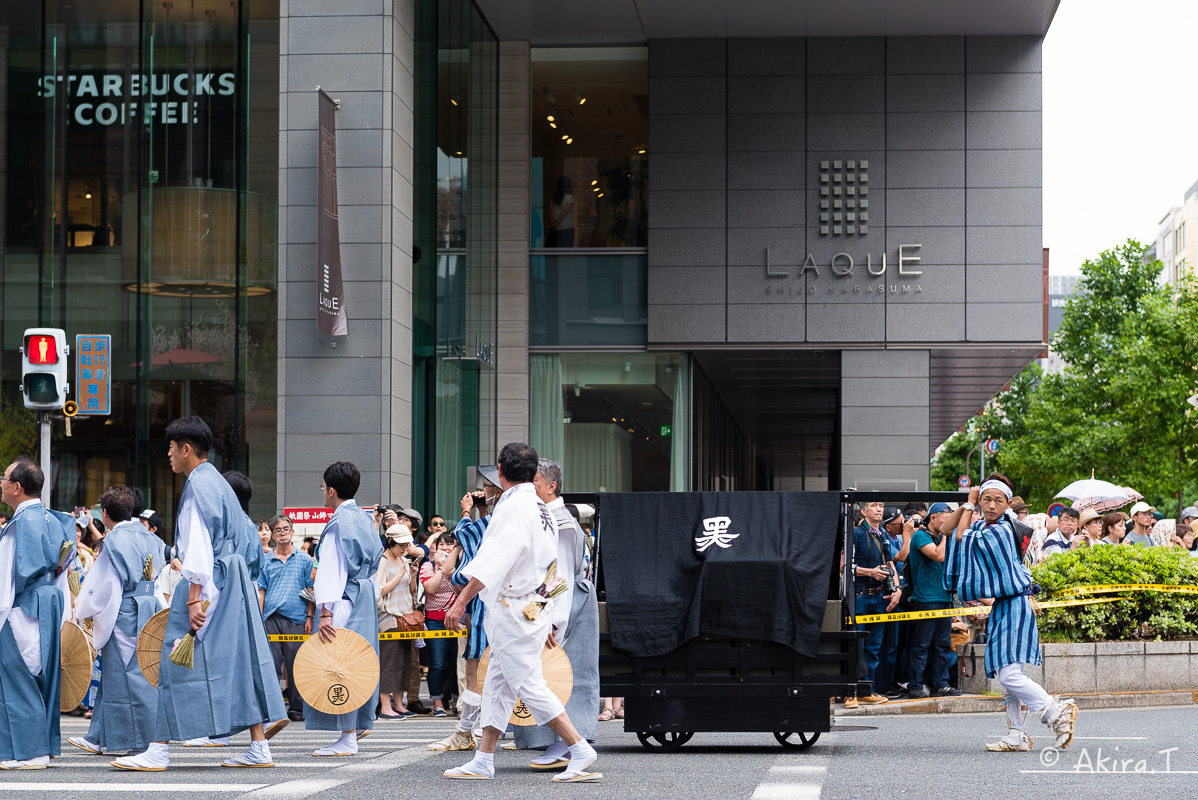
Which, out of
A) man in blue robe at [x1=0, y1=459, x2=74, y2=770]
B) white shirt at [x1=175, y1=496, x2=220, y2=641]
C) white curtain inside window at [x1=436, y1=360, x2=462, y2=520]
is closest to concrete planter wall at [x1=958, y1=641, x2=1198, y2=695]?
white shirt at [x1=175, y1=496, x2=220, y2=641]

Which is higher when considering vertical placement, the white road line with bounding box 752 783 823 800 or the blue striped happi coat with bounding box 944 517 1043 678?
the blue striped happi coat with bounding box 944 517 1043 678

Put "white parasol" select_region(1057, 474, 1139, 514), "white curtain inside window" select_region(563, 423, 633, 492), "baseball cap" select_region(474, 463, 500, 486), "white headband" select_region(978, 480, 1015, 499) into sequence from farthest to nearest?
"white curtain inside window" select_region(563, 423, 633, 492) < "white parasol" select_region(1057, 474, 1139, 514) < "baseball cap" select_region(474, 463, 500, 486) < "white headband" select_region(978, 480, 1015, 499)

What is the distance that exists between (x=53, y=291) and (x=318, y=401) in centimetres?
474

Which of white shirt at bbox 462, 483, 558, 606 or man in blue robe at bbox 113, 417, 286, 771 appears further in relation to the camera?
man in blue robe at bbox 113, 417, 286, 771

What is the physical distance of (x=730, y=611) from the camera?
9.75 meters

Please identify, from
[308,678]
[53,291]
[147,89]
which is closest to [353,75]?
[147,89]

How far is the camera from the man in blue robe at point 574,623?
9.26 m

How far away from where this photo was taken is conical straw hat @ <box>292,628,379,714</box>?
9617mm

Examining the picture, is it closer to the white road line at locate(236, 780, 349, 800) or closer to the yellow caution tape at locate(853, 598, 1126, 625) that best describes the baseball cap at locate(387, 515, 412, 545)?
the yellow caution tape at locate(853, 598, 1126, 625)

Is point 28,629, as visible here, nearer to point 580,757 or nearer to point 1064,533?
point 580,757

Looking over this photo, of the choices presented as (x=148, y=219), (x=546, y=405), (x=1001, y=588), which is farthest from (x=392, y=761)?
(x=546, y=405)

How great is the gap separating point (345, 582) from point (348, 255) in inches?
437

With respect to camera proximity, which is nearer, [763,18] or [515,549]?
[515,549]

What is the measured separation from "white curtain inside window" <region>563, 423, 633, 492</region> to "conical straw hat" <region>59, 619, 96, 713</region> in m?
17.3
